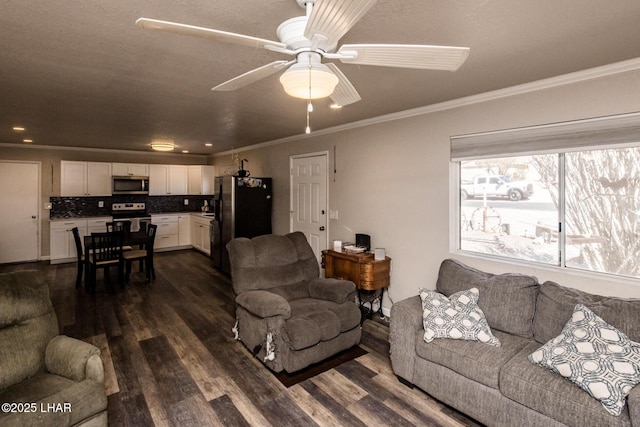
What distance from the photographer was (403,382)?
264 centimetres

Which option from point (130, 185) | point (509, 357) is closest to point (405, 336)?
point (509, 357)

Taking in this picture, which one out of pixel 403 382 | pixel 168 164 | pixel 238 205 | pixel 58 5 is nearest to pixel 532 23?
pixel 58 5

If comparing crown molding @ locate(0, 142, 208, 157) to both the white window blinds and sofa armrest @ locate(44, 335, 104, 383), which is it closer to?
sofa armrest @ locate(44, 335, 104, 383)

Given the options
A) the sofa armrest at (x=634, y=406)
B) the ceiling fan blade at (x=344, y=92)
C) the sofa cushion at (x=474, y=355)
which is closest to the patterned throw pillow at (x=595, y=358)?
the sofa armrest at (x=634, y=406)

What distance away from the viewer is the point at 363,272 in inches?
145

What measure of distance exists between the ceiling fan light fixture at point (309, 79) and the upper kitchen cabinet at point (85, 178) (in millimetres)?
7270

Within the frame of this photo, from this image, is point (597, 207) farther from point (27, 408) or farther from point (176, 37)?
point (27, 408)


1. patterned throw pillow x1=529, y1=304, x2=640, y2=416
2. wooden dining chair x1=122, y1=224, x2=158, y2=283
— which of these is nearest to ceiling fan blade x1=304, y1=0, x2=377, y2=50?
patterned throw pillow x1=529, y1=304, x2=640, y2=416

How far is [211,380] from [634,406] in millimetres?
2690

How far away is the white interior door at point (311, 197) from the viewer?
4.97 m

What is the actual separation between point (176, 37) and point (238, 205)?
12.9ft

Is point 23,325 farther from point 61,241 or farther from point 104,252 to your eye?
point 61,241

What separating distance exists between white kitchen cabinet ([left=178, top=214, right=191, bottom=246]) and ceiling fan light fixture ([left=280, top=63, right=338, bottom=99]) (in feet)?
24.5

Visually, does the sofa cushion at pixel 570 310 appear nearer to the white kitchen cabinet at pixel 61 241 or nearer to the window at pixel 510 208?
the window at pixel 510 208
